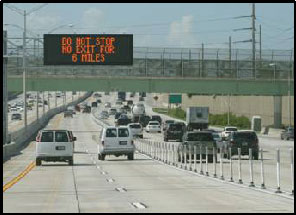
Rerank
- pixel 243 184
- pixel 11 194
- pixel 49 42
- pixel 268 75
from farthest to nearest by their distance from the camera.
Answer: pixel 268 75, pixel 49 42, pixel 243 184, pixel 11 194

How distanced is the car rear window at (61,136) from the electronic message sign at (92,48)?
40.2ft

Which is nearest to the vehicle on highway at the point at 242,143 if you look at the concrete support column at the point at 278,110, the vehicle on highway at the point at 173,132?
the vehicle on highway at the point at 173,132

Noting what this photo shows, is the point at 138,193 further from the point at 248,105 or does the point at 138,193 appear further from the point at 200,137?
the point at 248,105

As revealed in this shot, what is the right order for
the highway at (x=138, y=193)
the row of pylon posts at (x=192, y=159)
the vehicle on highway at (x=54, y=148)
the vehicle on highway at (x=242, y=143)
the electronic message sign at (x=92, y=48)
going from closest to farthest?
the highway at (x=138, y=193) < the row of pylon posts at (x=192, y=159) < the vehicle on highway at (x=54, y=148) < the vehicle on highway at (x=242, y=143) < the electronic message sign at (x=92, y=48)

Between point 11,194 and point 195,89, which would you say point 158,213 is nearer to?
point 11,194

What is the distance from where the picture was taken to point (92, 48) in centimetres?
5791

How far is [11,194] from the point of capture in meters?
25.5

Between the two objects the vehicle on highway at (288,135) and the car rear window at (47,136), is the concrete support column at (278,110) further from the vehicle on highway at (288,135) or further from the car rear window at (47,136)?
the car rear window at (47,136)

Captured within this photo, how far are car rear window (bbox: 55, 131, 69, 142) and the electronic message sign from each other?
40.2ft

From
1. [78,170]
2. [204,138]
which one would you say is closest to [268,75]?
[204,138]

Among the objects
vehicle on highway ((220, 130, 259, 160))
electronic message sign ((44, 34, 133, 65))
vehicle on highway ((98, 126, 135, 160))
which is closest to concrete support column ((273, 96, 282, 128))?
electronic message sign ((44, 34, 133, 65))

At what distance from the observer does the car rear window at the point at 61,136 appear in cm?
4571

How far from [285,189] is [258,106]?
347 ft

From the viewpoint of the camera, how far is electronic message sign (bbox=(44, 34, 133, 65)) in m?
57.7
